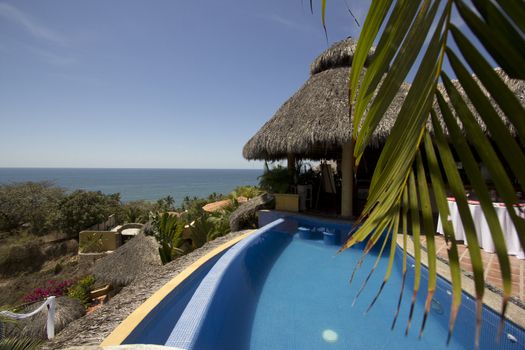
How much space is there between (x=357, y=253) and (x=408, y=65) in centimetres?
499

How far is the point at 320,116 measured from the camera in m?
6.74

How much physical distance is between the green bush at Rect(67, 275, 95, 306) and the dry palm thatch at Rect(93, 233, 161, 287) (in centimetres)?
26

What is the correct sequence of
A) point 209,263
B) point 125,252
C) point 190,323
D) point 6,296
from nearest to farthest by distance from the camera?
point 190,323, point 209,263, point 125,252, point 6,296

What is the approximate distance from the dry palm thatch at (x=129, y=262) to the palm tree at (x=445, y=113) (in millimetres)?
7074

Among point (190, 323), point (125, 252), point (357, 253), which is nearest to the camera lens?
point (190, 323)

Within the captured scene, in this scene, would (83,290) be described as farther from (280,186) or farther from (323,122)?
(323,122)

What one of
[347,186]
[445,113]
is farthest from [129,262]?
[445,113]

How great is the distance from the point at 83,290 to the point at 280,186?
644 centimetres

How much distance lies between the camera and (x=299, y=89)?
8.61 m

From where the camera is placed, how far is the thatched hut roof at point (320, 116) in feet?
20.1

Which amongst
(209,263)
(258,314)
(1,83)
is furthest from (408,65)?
(1,83)

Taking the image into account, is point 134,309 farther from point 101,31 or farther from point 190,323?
point 101,31

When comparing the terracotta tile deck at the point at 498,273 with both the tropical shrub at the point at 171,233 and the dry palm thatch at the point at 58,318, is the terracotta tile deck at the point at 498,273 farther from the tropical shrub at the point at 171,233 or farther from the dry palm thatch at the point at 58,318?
the dry palm thatch at the point at 58,318

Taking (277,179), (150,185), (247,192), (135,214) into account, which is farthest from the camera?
(150,185)
